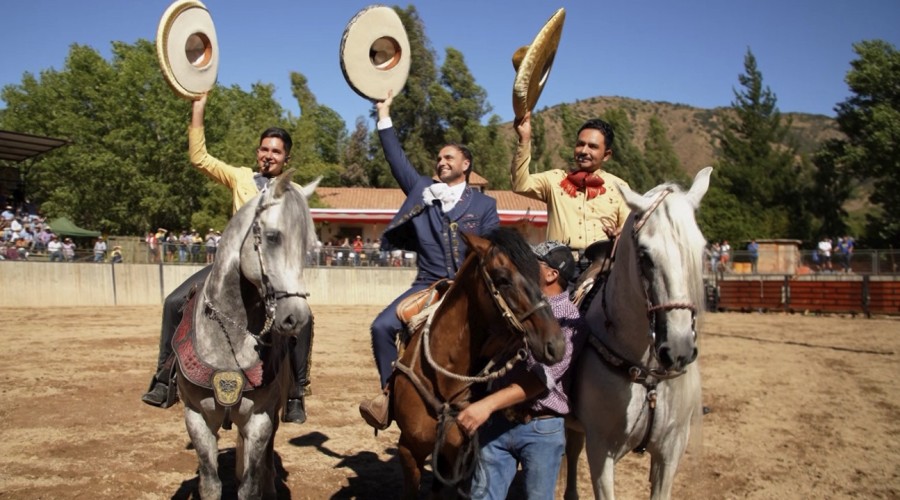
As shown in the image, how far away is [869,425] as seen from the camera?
28.9ft

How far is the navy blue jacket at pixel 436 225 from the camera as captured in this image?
187 inches

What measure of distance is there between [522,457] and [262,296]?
179 centimetres

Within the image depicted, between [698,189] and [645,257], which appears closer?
[645,257]

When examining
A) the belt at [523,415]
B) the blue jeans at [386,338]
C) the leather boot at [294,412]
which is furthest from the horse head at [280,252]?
the leather boot at [294,412]

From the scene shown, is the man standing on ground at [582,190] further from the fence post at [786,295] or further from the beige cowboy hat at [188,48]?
the fence post at [786,295]

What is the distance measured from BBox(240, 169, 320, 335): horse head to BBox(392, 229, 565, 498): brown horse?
747 mm

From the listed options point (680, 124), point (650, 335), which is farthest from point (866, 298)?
point (680, 124)

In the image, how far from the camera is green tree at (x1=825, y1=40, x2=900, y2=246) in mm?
41344

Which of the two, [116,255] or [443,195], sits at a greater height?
[443,195]

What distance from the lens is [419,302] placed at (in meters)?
4.42

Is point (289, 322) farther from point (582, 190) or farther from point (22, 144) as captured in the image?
point (22, 144)

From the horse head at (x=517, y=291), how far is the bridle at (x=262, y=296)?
1.04 meters

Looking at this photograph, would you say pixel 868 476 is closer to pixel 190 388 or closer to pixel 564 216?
pixel 564 216

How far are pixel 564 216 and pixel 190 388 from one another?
297cm
